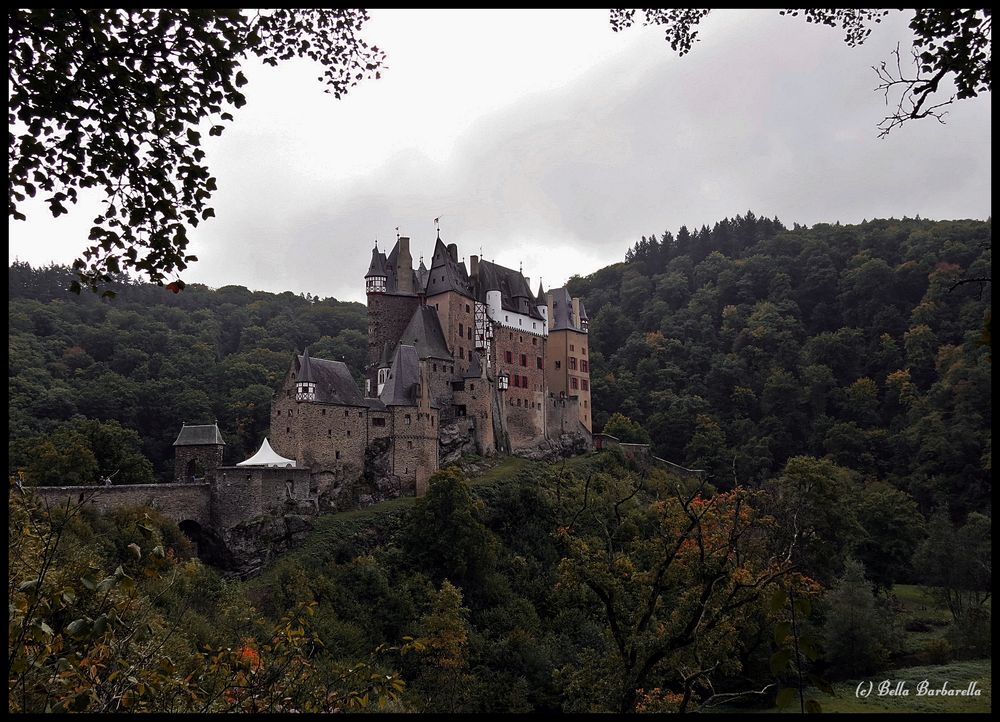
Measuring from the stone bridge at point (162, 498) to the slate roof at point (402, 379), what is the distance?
34.1 feet

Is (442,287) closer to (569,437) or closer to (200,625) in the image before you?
(569,437)

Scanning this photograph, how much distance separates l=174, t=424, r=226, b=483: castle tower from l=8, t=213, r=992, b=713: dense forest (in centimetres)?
295

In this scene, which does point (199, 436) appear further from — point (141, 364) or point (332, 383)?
point (141, 364)

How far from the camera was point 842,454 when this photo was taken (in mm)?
67812

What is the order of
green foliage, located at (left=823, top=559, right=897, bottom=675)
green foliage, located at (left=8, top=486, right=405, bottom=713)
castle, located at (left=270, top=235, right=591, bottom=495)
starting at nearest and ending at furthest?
green foliage, located at (left=8, top=486, right=405, bottom=713) < green foliage, located at (left=823, top=559, right=897, bottom=675) < castle, located at (left=270, top=235, right=591, bottom=495)

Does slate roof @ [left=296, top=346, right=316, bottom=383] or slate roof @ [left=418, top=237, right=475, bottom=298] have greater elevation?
slate roof @ [left=418, top=237, right=475, bottom=298]

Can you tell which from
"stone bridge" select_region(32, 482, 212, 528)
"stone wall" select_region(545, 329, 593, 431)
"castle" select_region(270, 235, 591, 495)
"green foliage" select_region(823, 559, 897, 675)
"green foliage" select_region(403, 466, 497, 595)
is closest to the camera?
"stone bridge" select_region(32, 482, 212, 528)

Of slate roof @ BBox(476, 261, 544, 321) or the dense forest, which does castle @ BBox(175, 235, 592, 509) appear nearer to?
slate roof @ BBox(476, 261, 544, 321)

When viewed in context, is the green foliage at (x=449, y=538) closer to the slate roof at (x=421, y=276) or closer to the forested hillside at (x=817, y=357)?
the slate roof at (x=421, y=276)

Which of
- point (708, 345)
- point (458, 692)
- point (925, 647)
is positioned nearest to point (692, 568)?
point (458, 692)

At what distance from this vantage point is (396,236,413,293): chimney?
50438mm

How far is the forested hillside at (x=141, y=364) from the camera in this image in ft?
174

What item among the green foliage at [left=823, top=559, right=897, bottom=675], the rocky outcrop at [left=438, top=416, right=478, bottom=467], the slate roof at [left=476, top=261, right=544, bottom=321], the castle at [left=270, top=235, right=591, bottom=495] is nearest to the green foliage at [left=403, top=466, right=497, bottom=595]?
the castle at [left=270, top=235, right=591, bottom=495]

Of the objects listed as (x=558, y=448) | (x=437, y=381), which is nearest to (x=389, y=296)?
(x=437, y=381)
